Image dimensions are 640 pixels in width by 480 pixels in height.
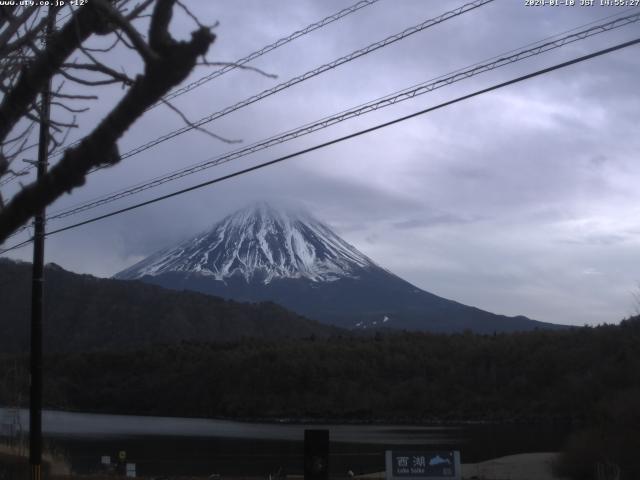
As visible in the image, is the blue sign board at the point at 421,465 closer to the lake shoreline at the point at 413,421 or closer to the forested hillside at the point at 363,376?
the lake shoreline at the point at 413,421

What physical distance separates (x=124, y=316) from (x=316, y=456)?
107 metres

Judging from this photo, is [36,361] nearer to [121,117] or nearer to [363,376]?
[121,117]

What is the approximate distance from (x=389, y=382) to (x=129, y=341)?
143 ft

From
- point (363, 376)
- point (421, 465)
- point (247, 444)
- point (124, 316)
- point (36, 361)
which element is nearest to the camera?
point (36, 361)

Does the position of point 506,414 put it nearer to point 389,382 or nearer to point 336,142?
point 389,382

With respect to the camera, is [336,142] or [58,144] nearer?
[58,144]

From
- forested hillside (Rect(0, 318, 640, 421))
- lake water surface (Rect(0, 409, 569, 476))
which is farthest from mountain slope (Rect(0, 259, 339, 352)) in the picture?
lake water surface (Rect(0, 409, 569, 476))

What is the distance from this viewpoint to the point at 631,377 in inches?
2275

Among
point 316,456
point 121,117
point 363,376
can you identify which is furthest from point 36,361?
point 363,376

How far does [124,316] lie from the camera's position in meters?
120

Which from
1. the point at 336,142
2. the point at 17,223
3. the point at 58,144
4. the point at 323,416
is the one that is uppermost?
the point at 336,142

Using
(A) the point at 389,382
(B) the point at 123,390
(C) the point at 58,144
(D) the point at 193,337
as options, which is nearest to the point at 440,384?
(A) the point at 389,382

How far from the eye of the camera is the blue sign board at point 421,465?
20172 millimetres

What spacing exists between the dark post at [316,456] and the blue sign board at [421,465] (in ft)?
13.6
